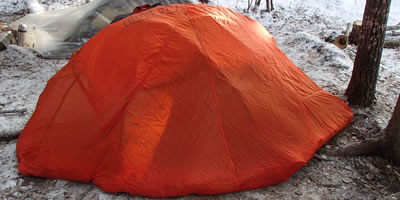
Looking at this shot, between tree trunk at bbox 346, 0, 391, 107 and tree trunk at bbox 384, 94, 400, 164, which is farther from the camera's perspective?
tree trunk at bbox 346, 0, 391, 107

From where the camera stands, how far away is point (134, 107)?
129 inches

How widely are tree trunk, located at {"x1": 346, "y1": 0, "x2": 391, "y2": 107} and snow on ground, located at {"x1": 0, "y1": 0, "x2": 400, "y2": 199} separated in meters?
0.19

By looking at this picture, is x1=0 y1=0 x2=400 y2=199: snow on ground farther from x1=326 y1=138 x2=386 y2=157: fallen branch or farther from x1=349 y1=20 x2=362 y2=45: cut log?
x1=349 y1=20 x2=362 y2=45: cut log

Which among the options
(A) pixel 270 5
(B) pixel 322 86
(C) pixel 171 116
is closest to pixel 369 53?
(B) pixel 322 86

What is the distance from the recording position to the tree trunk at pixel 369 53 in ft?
13.2

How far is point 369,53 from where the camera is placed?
412cm

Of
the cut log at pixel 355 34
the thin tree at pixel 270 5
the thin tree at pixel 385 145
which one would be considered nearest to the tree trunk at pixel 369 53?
the thin tree at pixel 385 145

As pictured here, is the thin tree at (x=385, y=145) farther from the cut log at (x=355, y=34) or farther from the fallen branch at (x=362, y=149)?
the cut log at (x=355, y=34)

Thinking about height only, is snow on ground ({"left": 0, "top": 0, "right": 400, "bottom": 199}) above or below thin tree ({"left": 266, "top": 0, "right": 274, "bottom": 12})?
below

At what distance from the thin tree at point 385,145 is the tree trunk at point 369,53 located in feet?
2.89

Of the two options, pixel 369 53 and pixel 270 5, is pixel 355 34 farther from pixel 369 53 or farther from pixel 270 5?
pixel 369 53

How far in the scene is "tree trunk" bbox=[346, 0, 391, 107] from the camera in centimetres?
401

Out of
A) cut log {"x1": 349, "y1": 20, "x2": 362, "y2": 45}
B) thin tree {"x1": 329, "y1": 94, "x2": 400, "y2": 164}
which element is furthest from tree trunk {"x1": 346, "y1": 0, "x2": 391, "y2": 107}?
cut log {"x1": 349, "y1": 20, "x2": 362, "y2": 45}

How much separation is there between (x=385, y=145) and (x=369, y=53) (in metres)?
1.24
